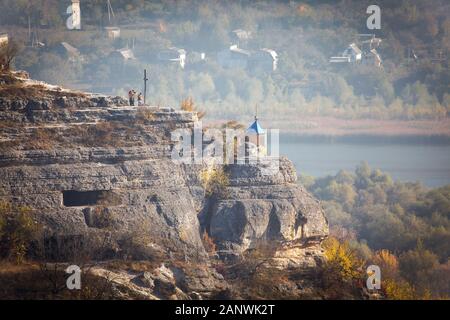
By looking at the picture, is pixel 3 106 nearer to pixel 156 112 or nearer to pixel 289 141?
pixel 156 112

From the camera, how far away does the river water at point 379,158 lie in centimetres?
10631

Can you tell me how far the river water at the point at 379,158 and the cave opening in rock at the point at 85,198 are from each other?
5618cm

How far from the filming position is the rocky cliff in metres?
46.0

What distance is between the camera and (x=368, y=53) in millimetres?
142625

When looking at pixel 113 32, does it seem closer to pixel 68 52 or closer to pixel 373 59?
pixel 68 52

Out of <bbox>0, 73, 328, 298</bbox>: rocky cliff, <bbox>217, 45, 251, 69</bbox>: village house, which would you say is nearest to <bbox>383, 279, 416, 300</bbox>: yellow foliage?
<bbox>0, 73, 328, 298</bbox>: rocky cliff

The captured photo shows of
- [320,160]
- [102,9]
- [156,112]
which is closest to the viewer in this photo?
[156,112]

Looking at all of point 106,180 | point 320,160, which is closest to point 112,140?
point 106,180

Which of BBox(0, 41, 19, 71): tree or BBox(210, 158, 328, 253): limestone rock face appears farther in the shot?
BBox(0, 41, 19, 71): tree

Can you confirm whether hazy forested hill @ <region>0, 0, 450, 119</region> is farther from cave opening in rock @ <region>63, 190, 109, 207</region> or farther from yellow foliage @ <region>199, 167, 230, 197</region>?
cave opening in rock @ <region>63, 190, 109, 207</region>

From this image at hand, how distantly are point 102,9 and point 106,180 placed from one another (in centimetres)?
9422

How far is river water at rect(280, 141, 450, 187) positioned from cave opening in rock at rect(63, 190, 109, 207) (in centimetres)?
5618

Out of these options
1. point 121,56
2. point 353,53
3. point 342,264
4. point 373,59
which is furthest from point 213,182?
point 353,53

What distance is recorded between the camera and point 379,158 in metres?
113
